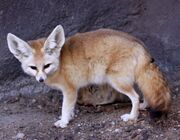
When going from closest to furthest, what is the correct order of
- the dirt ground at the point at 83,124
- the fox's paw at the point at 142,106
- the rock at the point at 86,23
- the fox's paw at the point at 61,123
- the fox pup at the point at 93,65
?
the dirt ground at the point at 83,124, the fox pup at the point at 93,65, the fox's paw at the point at 61,123, the fox's paw at the point at 142,106, the rock at the point at 86,23

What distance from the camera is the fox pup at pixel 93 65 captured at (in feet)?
18.8

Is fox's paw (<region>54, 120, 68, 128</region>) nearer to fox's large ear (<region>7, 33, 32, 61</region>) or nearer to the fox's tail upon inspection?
fox's large ear (<region>7, 33, 32, 61</region>)

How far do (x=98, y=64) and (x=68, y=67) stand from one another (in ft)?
1.13

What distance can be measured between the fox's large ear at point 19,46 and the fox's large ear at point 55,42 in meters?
0.20

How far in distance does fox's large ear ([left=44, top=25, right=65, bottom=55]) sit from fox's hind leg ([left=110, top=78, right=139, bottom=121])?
0.69 metres

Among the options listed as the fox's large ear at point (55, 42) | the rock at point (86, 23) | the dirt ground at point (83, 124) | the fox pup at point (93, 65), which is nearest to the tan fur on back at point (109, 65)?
the fox pup at point (93, 65)

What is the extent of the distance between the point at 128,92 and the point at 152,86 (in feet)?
0.91

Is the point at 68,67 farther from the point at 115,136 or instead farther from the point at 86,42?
the point at 115,136

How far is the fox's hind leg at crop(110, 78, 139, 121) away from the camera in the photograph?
5.80 meters

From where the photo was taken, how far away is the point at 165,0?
6.75 m

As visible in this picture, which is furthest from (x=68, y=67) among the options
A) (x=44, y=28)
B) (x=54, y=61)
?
(x=44, y=28)

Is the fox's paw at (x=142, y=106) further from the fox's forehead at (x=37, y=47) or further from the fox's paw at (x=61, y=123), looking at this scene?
the fox's forehead at (x=37, y=47)

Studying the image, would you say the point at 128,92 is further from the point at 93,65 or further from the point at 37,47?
the point at 37,47

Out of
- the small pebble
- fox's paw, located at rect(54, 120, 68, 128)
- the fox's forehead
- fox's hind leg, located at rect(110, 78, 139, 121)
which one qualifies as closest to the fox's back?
fox's hind leg, located at rect(110, 78, 139, 121)
